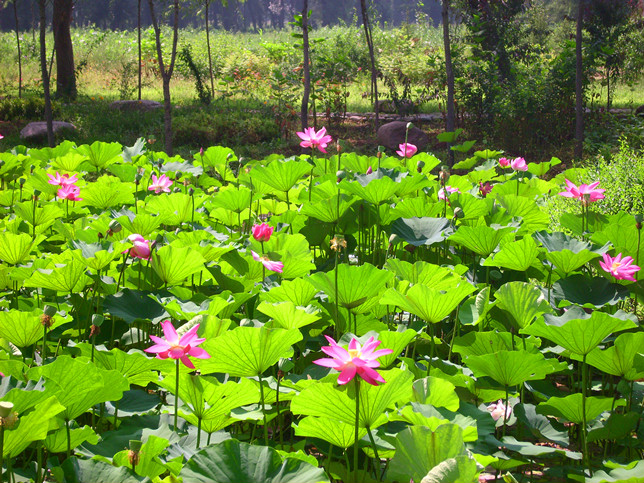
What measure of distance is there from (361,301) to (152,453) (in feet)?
1.76

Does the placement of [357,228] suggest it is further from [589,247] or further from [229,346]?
[229,346]

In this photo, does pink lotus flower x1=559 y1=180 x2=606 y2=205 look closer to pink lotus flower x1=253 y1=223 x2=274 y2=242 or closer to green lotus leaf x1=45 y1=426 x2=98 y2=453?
pink lotus flower x1=253 y1=223 x2=274 y2=242

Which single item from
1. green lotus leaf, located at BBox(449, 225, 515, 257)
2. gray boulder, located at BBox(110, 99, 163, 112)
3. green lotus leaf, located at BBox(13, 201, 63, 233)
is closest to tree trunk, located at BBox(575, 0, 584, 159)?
green lotus leaf, located at BBox(449, 225, 515, 257)

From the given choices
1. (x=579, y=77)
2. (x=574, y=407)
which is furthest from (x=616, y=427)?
(x=579, y=77)

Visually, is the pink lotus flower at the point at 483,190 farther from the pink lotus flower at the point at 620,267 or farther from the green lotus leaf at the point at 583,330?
the green lotus leaf at the point at 583,330

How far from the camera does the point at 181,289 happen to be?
4.58 ft

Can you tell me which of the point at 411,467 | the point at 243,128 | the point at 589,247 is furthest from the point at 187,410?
the point at 243,128

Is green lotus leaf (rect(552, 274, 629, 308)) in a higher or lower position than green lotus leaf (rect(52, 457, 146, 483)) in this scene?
higher

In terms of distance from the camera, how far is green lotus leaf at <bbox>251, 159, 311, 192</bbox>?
6.51ft

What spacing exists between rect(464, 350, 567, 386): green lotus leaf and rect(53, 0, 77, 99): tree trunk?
12392mm

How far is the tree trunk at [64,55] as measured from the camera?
38.8ft

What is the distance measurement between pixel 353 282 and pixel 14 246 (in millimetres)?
975

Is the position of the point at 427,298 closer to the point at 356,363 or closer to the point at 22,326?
the point at 356,363

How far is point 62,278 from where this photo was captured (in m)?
1.37
